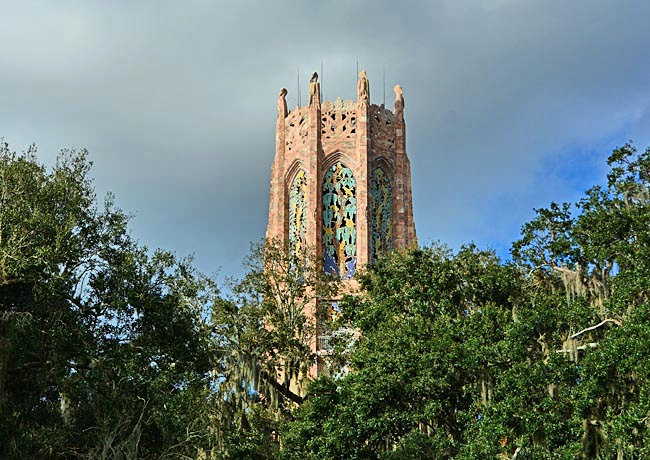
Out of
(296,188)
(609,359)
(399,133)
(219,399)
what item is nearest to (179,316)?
(219,399)

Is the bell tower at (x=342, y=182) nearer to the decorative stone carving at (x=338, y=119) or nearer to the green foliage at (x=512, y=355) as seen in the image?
the decorative stone carving at (x=338, y=119)

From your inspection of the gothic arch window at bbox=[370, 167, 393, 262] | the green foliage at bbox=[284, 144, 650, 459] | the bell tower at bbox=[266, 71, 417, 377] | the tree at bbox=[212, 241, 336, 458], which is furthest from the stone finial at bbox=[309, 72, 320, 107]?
the green foliage at bbox=[284, 144, 650, 459]

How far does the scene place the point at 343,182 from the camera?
35.4 meters

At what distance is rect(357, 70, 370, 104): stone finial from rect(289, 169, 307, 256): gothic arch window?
403cm

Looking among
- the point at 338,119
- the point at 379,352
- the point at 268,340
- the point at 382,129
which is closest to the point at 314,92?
the point at 338,119

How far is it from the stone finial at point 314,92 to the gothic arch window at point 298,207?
2.93 m

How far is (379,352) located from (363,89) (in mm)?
19224

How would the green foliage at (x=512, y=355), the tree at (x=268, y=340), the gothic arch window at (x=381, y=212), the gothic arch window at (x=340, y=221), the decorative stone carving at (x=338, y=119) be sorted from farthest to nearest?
the decorative stone carving at (x=338, y=119), the gothic arch window at (x=381, y=212), the gothic arch window at (x=340, y=221), the tree at (x=268, y=340), the green foliage at (x=512, y=355)

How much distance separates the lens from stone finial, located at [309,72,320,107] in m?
36.2

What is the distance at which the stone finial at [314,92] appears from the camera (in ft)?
119

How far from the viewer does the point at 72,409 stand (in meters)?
17.7

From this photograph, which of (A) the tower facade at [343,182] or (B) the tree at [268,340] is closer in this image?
(B) the tree at [268,340]

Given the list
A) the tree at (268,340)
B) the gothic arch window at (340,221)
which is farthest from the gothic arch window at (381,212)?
the tree at (268,340)

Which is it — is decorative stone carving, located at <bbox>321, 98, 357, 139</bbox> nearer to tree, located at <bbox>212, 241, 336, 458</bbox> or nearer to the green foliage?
tree, located at <bbox>212, 241, 336, 458</bbox>
